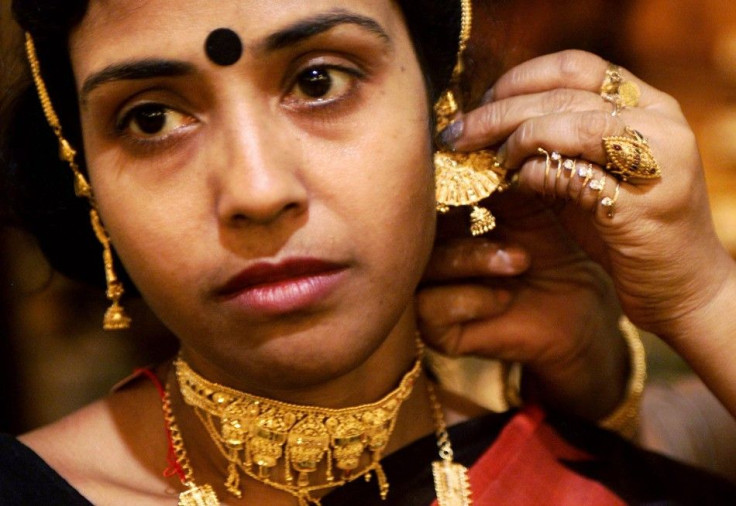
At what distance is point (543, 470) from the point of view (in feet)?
4.55

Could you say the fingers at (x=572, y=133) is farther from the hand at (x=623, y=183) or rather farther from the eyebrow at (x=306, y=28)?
the eyebrow at (x=306, y=28)

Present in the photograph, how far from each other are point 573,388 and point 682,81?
1377mm

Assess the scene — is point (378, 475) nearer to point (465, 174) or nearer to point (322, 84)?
point (465, 174)

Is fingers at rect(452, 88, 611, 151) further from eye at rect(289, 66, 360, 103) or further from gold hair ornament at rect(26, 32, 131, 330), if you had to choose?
gold hair ornament at rect(26, 32, 131, 330)

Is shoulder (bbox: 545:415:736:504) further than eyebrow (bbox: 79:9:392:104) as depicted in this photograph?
Yes

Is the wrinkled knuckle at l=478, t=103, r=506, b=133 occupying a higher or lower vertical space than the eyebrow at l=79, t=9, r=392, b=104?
lower

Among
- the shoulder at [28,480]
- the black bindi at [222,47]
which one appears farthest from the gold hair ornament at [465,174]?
the shoulder at [28,480]

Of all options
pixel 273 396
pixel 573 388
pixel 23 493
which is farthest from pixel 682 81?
pixel 23 493

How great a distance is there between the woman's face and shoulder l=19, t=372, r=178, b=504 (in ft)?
0.85

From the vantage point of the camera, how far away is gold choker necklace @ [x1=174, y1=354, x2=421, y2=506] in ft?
3.91

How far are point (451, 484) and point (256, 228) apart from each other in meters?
0.58

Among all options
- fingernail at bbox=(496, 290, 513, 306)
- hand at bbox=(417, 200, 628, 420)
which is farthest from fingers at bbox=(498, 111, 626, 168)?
fingernail at bbox=(496, 290, 513, 306)

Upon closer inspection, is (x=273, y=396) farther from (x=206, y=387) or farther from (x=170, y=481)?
(x=170, y=481)

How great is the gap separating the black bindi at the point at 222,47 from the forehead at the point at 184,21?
0.01 metres
